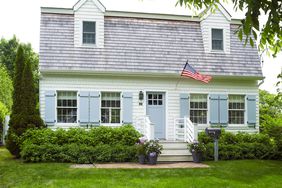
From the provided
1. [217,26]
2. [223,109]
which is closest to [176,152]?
[223,109]

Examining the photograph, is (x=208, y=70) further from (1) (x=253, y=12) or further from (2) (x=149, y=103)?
(1) (x=253, y=12)

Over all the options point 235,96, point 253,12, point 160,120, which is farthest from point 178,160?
point 253,12

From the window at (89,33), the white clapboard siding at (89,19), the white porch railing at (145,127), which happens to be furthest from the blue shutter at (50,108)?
the white porch railing at (145,127)

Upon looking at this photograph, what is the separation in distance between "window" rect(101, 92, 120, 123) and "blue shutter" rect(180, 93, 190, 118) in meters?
2.73

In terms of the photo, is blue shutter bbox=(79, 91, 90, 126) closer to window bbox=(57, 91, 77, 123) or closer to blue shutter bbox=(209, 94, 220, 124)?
window bbox=(57, 91, 77, 123)

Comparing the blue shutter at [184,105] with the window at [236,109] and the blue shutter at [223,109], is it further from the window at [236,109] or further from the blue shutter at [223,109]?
the window at [236,109]

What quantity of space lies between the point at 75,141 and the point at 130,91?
3333mm

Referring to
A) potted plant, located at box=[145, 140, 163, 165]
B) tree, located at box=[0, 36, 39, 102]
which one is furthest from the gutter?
tree, located at box=[0, 36, 39, 102]

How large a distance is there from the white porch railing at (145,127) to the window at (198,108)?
2.41m

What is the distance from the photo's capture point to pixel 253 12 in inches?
150

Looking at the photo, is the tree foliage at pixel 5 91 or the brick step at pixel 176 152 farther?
the tree foliage at pixel 5 91

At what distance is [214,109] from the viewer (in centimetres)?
1673

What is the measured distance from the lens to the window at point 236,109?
1717 centimetres

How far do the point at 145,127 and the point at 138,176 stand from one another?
4.57m
